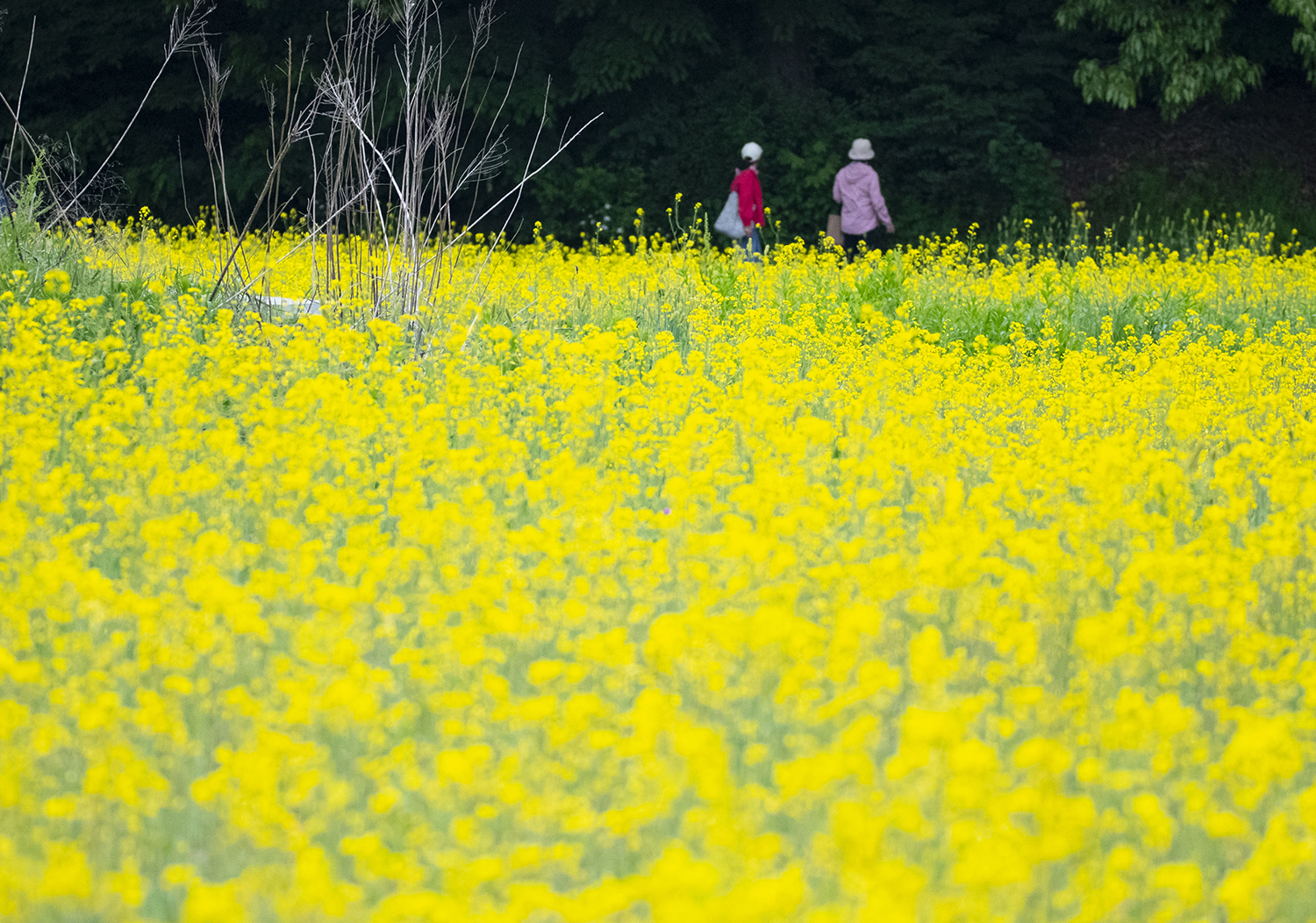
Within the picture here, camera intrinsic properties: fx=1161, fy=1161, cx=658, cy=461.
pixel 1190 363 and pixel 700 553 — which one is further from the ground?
pixel 1190 363

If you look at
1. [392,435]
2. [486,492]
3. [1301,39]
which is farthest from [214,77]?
[1301,39]

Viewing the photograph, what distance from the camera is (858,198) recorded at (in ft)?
35.8

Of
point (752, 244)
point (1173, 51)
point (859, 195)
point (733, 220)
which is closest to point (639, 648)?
point (752, 244)

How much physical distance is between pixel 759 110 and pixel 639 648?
12.5 metres

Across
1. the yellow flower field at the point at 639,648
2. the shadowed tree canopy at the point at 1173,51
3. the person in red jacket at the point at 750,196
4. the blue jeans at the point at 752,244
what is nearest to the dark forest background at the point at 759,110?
the shadowed tree canopy at the point at 1173,51

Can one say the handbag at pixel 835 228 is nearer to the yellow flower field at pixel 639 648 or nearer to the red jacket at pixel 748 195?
the red jacket at pixel 748 195

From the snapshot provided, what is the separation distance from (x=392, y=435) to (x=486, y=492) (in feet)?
1.82

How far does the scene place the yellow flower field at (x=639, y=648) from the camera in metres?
1.69

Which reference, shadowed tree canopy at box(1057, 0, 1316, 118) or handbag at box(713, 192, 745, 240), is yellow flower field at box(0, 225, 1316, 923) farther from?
shadowed tree canopy at box(1057, 0, 1316, 118)

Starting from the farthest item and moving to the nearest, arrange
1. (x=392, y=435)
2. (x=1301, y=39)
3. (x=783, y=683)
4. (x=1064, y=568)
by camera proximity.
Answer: (x=1301, y=39), (x=392, y=435), (x=1064, y=568), (x=783, y=683)

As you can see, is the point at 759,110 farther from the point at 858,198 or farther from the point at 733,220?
the point at 733,220

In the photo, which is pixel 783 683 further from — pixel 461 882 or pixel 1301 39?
pixel 1301 39

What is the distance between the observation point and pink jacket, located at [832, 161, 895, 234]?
10828 millimetres

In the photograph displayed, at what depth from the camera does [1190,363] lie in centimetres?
551
